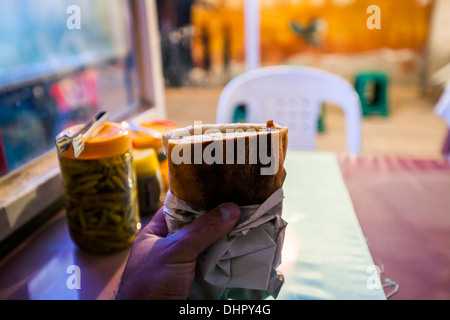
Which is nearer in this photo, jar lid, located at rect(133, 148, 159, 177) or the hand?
the hand

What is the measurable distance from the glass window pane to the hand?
65cm

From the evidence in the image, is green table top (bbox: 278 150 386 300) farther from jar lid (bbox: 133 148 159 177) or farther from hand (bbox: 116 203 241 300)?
jar lid (bbox: 133 148 159 177)

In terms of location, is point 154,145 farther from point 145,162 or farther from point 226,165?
point 226,165

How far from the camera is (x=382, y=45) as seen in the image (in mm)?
5094

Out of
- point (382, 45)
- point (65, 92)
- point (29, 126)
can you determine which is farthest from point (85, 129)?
point (382, 45)

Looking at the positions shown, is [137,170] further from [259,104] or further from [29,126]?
[29,126]

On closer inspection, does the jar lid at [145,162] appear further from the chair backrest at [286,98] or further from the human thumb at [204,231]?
the chair backrest at [286,98]

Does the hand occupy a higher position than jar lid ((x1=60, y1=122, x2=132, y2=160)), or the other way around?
jar lid ((x1=60, y1=122, x2=132, y2=160))

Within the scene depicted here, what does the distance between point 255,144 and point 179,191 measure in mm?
125

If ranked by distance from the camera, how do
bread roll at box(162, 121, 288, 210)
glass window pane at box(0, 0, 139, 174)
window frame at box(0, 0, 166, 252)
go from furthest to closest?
glass window pane at box(0, 0, 139, 174) < window frame at box(0, 0, 166, 252) < bread roll at box(162, 121, 288, 210)

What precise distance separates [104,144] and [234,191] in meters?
0.28

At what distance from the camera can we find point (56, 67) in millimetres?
3289

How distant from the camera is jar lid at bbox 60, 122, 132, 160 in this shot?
2.13 ft

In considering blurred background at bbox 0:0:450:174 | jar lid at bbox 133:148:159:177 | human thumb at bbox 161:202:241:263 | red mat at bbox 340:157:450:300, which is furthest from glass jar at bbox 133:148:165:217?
blurred background at bbox 0:0:450:174
